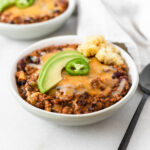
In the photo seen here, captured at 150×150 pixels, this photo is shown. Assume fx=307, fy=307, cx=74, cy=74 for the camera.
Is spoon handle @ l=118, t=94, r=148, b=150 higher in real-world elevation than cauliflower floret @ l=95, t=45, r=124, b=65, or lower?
lower

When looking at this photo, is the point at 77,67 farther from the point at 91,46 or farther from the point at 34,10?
the point at 34,10

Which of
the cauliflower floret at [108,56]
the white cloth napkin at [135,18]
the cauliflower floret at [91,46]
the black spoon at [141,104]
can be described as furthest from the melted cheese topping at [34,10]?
the black spoon at [141,104]

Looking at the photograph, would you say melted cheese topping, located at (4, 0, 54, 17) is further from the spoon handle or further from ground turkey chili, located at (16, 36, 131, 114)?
the spoon handle

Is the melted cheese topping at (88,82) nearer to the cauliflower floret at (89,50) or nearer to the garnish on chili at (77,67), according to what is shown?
the garnish on chili at (77,67)

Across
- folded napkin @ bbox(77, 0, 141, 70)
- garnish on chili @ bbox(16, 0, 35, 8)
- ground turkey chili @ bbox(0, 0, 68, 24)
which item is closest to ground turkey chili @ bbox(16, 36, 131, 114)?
folded napkin @ bbox(77, 0, 141, 70)

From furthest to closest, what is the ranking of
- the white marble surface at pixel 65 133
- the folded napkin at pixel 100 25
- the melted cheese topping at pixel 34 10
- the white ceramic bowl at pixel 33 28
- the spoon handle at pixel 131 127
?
the melted cheese topping at pixel 34 10
the white ceramic bowl at pixel 33 28
the folded napkin at pixel 100 25
the white marble surface at pixel 65 133
the spoon handle at pixel 131 127

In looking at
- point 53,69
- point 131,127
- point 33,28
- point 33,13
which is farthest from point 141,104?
point 33,13

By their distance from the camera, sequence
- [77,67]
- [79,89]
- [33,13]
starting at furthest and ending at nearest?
[33,13]
[77,67]
[79,89]
